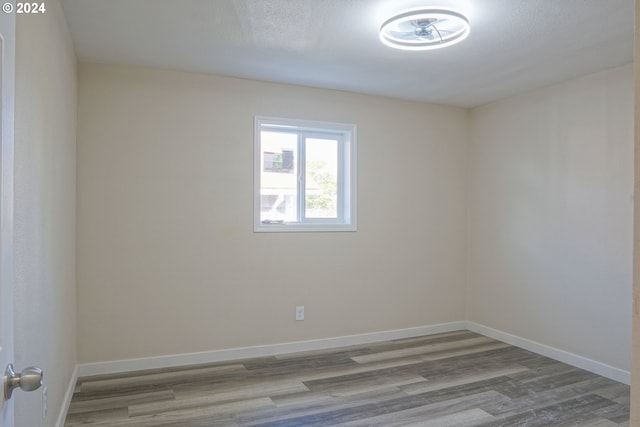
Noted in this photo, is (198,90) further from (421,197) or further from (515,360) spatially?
(515,360)

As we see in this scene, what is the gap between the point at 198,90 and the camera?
3502 millimetres

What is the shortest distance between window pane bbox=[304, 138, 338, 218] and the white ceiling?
59 cm

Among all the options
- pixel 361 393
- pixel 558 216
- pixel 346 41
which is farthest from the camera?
pixel 558 216

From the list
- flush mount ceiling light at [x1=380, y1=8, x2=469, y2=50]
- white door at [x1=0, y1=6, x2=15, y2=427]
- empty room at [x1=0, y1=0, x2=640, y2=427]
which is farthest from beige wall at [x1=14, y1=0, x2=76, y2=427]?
flush mount ceiling light at [x1=380, y1=8, x2=469, y2=50]

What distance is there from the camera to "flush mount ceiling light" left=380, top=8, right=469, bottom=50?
2359 mm

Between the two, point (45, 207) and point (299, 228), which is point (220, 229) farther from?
point (45, 207)

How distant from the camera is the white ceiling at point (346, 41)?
7.73 feet

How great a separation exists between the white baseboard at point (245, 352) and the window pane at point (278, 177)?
3.72 feet

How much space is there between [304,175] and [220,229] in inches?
37.4

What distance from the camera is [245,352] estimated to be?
364 centimetres

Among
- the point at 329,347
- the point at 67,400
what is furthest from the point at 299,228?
the point at 67,400

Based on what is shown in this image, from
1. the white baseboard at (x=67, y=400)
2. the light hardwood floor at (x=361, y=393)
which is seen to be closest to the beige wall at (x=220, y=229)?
the white baseboard at (x=67, y=400)

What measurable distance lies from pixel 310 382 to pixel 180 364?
1089 mm

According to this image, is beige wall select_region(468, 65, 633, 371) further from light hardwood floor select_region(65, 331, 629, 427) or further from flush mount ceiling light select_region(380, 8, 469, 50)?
flush mount ceiling light select_region(380, 8, 469, 50)
